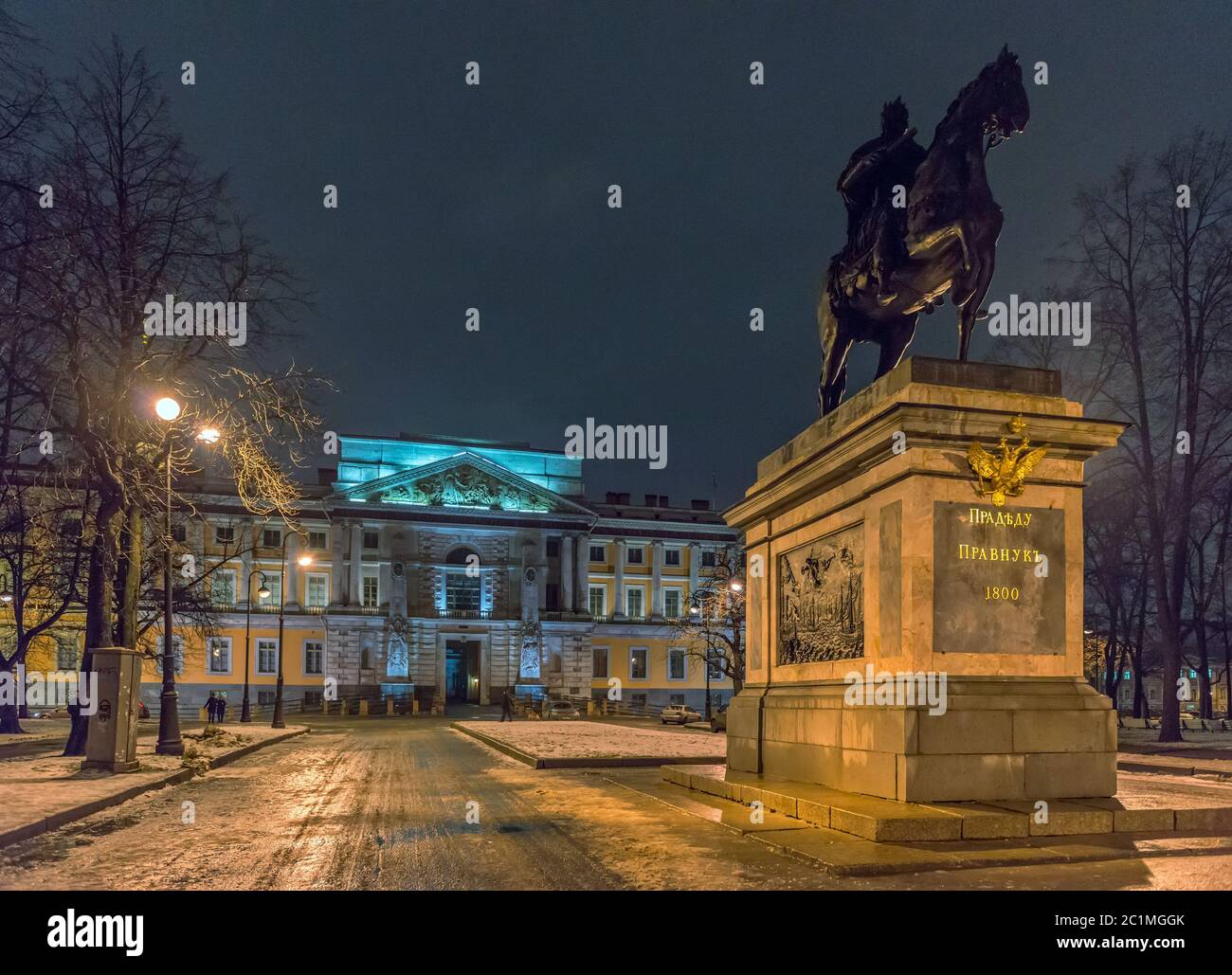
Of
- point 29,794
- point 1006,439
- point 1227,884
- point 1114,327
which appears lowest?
point 29,794

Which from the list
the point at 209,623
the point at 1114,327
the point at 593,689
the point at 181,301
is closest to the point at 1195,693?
the point at 593,689

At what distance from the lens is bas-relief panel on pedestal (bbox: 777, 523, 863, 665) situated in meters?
11.2

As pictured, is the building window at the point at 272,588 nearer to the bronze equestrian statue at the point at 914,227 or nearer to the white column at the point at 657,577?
the white column at the point at 657,577

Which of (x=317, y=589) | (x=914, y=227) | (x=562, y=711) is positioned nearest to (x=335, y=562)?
(x=317, y=589)

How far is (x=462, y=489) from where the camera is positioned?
80312mm

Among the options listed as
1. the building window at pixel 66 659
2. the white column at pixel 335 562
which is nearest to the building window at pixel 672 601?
the white column at pixel 335 562

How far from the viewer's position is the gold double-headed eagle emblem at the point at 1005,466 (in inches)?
390

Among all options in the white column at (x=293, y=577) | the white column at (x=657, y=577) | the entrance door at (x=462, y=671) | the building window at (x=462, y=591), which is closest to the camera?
the white column at (x=293, y=577)

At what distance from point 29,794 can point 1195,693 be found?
4030 inches

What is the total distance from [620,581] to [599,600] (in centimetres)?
241

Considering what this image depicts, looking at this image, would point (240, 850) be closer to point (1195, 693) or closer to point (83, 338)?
point (83, 338)

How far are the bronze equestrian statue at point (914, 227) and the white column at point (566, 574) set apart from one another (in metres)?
69.1

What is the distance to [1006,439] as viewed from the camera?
32.7 ft

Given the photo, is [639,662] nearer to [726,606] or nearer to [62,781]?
[726,606]
